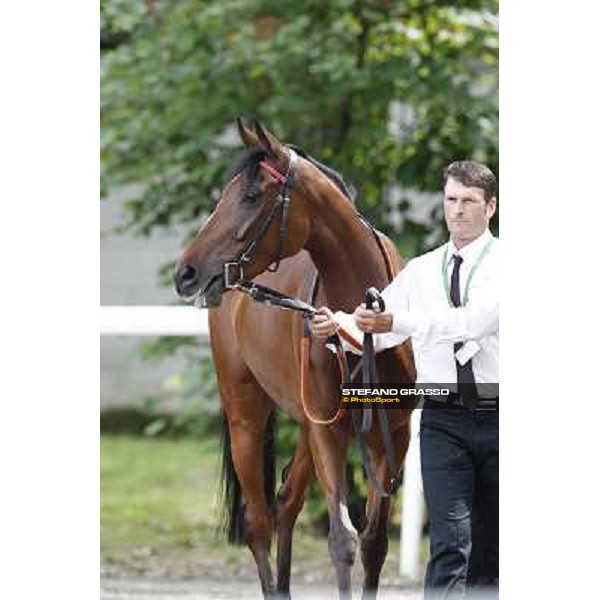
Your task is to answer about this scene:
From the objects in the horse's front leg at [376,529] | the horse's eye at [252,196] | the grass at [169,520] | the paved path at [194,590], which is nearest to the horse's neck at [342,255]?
the horse's eye at [252,196]

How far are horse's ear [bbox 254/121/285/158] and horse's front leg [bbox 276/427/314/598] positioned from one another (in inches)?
42.4

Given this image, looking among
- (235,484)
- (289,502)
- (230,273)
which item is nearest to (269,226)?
(230,273)

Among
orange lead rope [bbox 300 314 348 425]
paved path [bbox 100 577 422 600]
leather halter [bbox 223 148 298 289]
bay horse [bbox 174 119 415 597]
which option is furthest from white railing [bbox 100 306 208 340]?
leather halter [bbox 223 148 298 289]

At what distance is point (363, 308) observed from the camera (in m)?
4.30

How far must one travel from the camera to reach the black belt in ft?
13.8

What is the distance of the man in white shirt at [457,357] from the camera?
13.8ft

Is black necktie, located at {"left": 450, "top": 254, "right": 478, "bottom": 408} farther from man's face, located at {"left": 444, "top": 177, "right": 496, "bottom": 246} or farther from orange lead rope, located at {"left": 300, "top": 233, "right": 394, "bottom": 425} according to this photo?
orange lead rope, located at {"left": 300, "top": 233, "right": 394, "bottom": 425}

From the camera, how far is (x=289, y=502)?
5.09m

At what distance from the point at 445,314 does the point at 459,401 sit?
25 centimetres

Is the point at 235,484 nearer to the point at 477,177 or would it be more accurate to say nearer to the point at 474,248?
the point at 474,248
